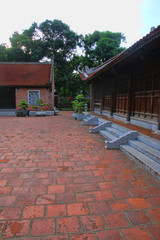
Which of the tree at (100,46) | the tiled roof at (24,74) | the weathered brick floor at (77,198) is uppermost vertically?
the tree at (100,46)

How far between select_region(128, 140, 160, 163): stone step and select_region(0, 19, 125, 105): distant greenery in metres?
19.6

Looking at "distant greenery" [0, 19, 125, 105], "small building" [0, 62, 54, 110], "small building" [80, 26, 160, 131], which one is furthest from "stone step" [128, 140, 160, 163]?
"distant greenery" [0, 19, 125, 105]

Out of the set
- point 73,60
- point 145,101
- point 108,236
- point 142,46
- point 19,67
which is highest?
point 73,60

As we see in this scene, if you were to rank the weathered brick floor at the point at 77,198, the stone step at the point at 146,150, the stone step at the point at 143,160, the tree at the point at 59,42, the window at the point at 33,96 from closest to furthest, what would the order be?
the weathered brick floor at the point at 77,198 → the stone step at the point at 143,160 → the stone step at the point at 146,150 → the window at the point at 33,96 → the tree at the point at 59,42

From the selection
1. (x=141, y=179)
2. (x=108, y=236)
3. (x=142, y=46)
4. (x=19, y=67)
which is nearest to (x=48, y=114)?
(x=19, y=67)

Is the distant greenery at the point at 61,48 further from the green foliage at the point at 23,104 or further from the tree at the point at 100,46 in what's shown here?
the green foliage at the point at 23,104

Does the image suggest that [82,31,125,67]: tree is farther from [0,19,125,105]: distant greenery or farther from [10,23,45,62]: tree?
[10,23,45,62]: tree

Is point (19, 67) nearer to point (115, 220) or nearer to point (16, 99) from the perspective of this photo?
point (16, 99)

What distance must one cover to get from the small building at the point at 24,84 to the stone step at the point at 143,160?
11.7 m

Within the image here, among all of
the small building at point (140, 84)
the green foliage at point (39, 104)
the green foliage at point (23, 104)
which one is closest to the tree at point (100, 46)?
the green foliage at point (39, 104)

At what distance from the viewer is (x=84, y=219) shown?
1833 mm

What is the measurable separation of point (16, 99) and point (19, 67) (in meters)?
4.12

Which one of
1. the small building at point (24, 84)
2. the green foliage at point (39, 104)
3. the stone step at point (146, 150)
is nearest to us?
the stone step at point (146, 150)

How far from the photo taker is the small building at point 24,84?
14.8 m
